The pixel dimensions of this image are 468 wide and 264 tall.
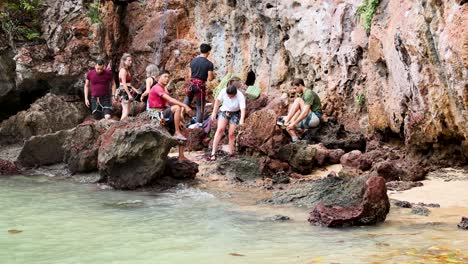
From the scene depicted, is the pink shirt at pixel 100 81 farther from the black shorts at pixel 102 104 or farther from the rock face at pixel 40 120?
the rock face at pixel 40 120

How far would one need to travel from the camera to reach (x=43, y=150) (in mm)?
12586

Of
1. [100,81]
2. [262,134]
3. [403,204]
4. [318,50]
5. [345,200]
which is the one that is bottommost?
[403,204]

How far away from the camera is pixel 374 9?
12203 mm

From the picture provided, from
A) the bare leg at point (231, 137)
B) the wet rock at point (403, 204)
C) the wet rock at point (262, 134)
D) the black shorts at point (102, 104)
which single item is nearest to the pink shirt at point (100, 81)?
the black shorts at point (102, 104)

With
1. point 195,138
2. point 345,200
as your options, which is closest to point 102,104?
point 195,138

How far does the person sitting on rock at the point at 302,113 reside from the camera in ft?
42.1

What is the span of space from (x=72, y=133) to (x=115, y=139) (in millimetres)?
2152

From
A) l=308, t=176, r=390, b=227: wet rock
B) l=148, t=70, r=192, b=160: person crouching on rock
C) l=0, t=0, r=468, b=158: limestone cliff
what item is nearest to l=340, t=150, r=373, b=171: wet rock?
l=0, t=0, r=468, b=158: limestone cliff

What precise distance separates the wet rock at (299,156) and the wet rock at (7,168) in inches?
209

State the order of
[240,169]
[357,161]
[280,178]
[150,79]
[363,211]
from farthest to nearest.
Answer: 1. [150,79]
2. [240,169]
3. [280,178]
4. [357,161]
5. [363,211]

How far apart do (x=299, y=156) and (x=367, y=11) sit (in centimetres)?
349

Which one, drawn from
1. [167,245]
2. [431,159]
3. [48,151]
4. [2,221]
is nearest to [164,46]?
[48,151]

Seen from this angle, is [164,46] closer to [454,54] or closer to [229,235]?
[454,54]

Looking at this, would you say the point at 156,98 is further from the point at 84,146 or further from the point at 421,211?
the point at 421,211
